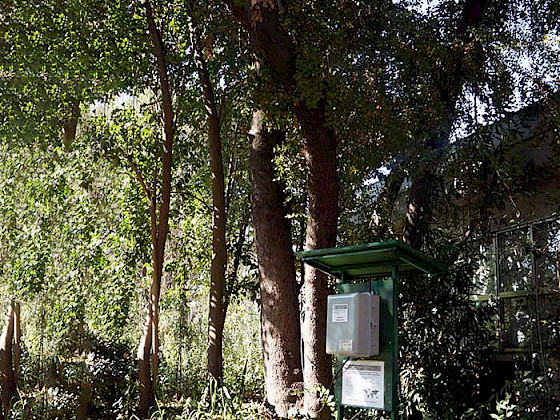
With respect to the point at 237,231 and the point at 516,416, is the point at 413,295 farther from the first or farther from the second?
the point at 237,231

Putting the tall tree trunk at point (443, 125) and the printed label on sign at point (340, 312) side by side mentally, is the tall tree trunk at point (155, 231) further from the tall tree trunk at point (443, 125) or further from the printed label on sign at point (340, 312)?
the printed label on sign at point (340, 312)

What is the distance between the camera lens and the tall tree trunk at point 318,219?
5285 millimetres

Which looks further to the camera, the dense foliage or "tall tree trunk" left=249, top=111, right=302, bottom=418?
"tall tree trunk" left=249, top=111, right=302, bottom=418

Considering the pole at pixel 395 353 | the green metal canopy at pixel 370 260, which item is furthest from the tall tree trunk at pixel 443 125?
the pole at pixel 395 353

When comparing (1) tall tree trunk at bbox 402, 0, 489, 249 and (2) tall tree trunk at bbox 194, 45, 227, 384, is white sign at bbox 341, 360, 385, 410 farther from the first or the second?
(2) tall tree trunk at bbox 194, 45, 227, 384

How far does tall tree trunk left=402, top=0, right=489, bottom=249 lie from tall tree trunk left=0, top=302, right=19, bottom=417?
5.54 metres

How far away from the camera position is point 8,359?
8.65 metres

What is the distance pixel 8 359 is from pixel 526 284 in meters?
6.78

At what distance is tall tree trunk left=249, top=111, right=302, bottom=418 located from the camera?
19.2 ft

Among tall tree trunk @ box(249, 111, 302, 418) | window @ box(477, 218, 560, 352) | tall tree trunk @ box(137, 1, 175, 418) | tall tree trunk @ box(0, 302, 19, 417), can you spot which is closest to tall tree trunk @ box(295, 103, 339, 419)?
tall tree trunk @ box(249, 111, 302, 418)

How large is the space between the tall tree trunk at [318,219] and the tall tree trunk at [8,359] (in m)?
5.07

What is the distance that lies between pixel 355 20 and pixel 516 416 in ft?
12.0

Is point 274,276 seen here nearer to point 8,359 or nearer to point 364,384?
point 364,384

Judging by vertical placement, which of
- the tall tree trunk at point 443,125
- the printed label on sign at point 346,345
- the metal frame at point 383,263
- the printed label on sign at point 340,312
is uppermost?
the tall tree trunk at point 443,125
